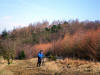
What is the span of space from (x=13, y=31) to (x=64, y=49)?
36.6 meters

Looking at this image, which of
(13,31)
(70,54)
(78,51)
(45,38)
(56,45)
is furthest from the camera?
(13,31)

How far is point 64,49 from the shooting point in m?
28.3

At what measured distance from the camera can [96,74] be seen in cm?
1262

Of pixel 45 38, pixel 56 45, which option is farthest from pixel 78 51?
pixel 45 38

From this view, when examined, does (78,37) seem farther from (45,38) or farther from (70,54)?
(45,38)

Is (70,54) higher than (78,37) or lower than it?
lower

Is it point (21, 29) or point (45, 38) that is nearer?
point (45, 38)

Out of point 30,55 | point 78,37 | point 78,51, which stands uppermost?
point 78,37

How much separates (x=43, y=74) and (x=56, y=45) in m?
17.5

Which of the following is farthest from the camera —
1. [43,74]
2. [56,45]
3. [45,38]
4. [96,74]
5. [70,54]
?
[45,38]

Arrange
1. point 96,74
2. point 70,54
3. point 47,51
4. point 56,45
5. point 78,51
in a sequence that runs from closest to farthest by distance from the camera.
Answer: point 96,74, point 78,51, point 70,54, point 56,45, point 47,51

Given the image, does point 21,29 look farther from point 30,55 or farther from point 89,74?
point 89,74

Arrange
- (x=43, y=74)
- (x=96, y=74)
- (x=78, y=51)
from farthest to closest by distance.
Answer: (x=78, y=51) → (x=43, y=74) → (x=96, y=74)

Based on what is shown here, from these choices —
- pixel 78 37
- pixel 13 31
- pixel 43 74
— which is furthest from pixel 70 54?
pixel 13 31
